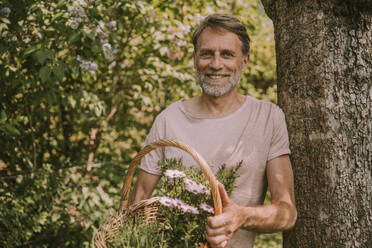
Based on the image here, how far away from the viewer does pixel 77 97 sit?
309 centimetres

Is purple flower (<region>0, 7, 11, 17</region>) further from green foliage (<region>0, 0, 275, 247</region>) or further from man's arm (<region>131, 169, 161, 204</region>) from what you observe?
man's arm (<region>131, 169, 161, 204</region>)

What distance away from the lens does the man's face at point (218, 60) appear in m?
2.02

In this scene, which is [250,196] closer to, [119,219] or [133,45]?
[119,219]

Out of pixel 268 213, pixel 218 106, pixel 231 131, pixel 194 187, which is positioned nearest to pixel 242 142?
pixel 231 131

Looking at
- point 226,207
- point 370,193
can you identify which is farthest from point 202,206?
point 370,193

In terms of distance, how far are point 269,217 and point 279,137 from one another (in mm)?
460

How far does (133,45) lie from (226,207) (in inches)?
97.7

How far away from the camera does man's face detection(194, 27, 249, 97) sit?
202 cm

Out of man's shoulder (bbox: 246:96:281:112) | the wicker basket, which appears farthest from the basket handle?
man's shoulder (bbox: 246:96:281:112)

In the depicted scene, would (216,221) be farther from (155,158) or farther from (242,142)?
(155,158)

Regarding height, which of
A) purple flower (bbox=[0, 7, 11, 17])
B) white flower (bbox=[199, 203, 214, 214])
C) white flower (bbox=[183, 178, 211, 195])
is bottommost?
white flower (bbox=[199, 203, 214, 214])

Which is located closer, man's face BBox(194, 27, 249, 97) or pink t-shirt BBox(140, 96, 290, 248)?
pink t-shirt BBox(140, 96, 290, 248)

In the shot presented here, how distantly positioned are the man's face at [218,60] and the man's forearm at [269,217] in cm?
73

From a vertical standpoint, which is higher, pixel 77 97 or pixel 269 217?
pixel 77 97
